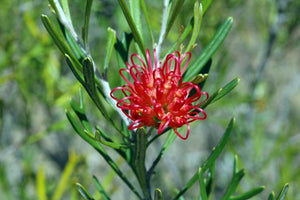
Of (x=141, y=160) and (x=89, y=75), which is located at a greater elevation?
(x=89, y=75)

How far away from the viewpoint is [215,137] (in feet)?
6.29

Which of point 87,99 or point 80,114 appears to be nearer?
point 80,114

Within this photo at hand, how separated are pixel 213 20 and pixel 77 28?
Answer: 1.59 feet

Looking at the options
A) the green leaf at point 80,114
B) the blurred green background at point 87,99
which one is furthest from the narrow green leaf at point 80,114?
the blurred green background at point 87,99

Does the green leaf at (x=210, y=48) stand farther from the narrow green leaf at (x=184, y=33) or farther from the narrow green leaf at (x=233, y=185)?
the narrow green leaf at (x=233, y=185)

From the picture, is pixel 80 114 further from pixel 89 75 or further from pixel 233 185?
pixel 233 185

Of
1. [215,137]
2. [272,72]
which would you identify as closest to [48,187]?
[215,137]

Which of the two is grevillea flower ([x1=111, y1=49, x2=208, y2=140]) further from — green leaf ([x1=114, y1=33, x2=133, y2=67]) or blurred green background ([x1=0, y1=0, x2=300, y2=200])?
blurred green background ([x1=0, y1=0, x2=300, y2=200])

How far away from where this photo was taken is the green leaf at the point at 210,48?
439 mm

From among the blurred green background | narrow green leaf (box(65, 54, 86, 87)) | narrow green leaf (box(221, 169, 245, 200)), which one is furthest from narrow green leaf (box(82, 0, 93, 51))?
the blurred green background

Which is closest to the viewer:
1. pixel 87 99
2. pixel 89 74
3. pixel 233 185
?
pixel 89 74

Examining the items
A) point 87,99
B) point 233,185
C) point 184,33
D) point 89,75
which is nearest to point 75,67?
point 89,75

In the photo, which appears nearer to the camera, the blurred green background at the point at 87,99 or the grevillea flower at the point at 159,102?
the grevillea flower at the point at 159,102

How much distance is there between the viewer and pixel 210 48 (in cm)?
44
